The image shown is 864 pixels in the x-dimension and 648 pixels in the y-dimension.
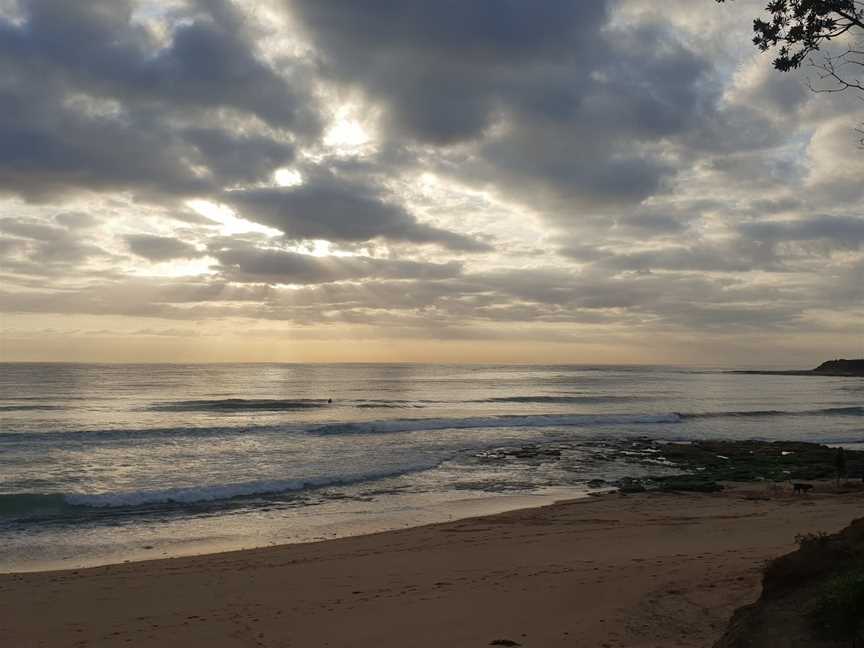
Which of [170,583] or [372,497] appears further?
[372,497]

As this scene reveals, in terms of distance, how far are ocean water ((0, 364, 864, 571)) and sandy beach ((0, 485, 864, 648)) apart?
2.21 meters

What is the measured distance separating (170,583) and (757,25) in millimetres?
11497

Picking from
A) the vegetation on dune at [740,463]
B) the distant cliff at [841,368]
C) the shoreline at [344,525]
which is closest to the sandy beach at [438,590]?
the shoreline at [344,525]

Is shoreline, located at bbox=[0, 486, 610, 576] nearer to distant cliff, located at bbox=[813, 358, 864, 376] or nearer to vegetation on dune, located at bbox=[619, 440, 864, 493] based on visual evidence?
vegetation on dune, located at bbox=[619, 440, 864, 493]

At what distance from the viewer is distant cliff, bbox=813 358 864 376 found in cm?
13795

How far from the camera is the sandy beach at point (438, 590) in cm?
719

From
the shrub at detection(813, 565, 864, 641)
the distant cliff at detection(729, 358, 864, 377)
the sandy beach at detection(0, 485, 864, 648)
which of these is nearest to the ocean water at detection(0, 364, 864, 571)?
the sandy beach at detection(0, 485, 864, 648)

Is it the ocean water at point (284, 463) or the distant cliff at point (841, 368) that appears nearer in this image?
the ocean water at point (284, 463)

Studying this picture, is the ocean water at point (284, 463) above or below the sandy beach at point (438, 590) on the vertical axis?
below

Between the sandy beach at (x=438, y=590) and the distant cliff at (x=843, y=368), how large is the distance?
15076cm

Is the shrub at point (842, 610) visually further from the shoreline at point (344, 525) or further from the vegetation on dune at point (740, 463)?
the vegetation on dune at point (740, 463)

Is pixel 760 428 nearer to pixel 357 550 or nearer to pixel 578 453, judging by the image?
pixel 578 453

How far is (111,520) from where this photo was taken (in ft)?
49.9

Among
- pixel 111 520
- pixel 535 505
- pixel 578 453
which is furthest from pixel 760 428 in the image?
pixel 111 520
